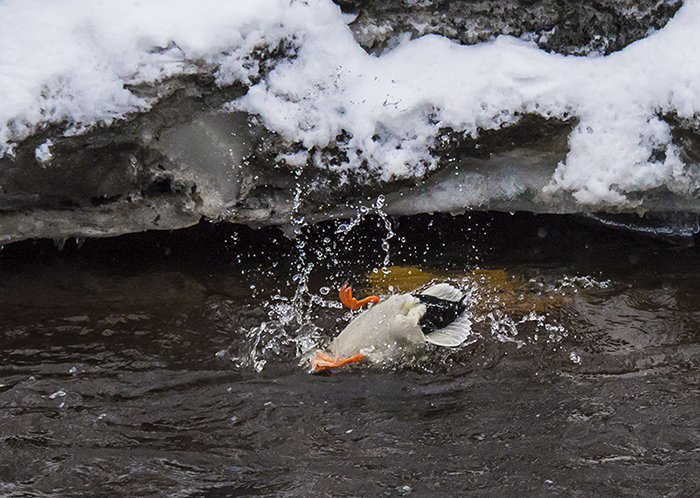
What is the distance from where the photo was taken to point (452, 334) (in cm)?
388

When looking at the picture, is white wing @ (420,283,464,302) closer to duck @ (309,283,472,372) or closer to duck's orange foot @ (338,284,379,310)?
duck @ (309,283,472,372)

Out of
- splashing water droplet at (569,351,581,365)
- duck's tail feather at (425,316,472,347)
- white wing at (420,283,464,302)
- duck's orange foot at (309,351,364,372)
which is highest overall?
white wing at (420,283,464,302)

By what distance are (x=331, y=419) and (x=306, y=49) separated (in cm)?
193

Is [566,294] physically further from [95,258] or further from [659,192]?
[95,258]

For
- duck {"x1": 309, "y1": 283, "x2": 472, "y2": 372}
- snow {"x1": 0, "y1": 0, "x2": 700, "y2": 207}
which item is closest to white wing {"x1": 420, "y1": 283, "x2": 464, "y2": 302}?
duck {"x1": 309, "y1": 283, "x2": 472, "y2": 372}

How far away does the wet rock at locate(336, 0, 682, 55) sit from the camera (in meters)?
4.25

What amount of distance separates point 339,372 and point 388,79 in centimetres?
158

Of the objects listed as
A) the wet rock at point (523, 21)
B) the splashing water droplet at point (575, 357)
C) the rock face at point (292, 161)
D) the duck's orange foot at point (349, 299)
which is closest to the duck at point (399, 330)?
the duck's orange foot at point (349, 299)

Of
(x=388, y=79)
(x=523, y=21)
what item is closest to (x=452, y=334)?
(x=388, y=79)

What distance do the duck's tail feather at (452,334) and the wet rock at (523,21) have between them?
5.15 feet

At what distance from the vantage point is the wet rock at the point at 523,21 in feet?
13.9

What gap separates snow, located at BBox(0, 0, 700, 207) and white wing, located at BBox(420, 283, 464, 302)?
632mm

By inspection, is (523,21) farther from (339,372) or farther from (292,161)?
(339,372)

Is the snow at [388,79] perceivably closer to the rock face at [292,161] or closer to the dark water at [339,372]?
the rock face at [292,161]
